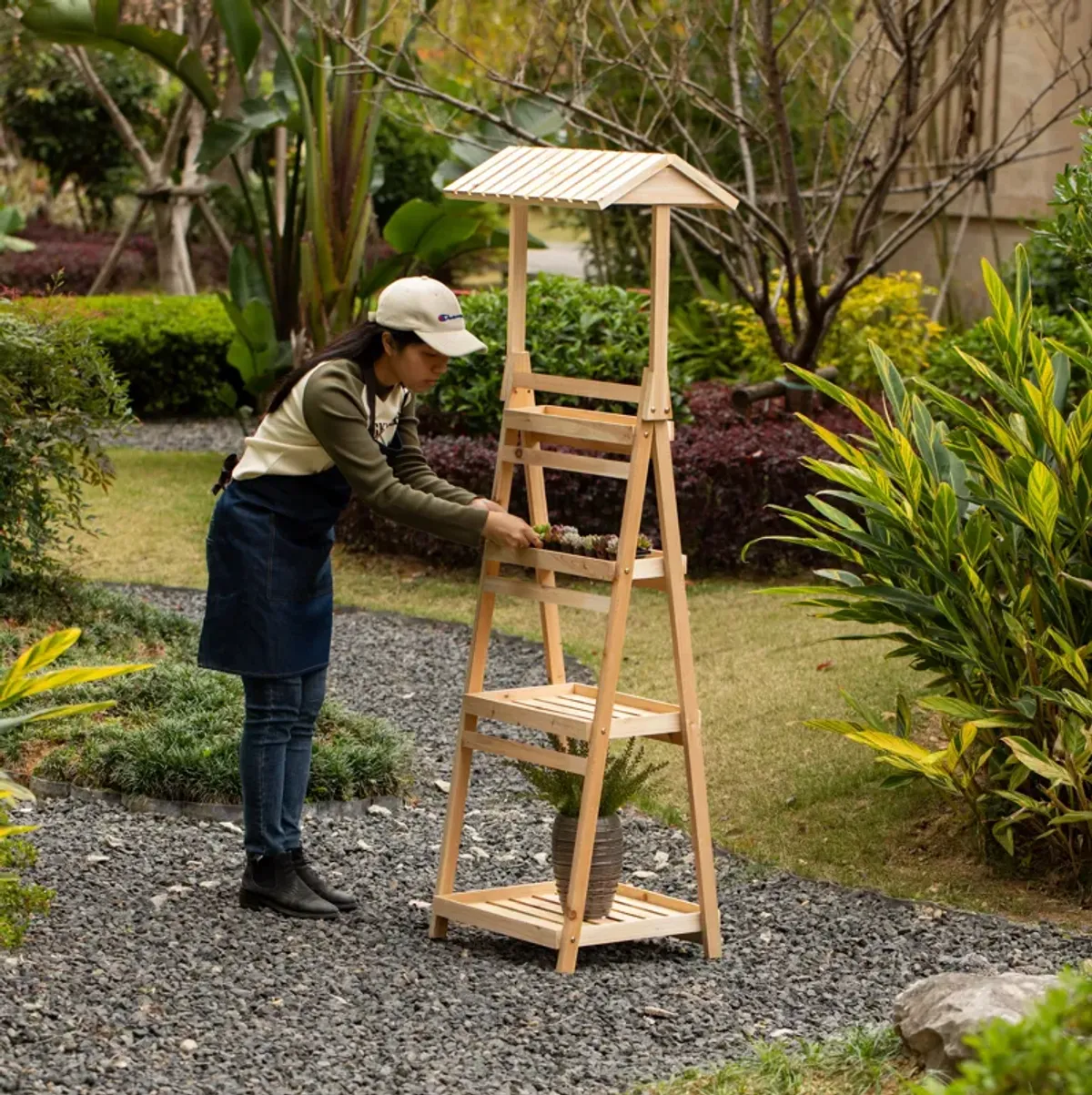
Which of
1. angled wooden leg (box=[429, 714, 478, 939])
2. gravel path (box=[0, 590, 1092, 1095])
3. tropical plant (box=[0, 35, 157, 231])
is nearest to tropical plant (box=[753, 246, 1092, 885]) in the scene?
gravel path (box=[0, 590, 1092, 1095])

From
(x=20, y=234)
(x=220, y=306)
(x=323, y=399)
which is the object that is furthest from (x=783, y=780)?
(x=20, y=234)

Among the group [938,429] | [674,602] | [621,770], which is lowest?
[621,770]

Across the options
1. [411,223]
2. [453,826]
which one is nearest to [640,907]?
[453,826]

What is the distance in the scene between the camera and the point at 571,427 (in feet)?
15.1

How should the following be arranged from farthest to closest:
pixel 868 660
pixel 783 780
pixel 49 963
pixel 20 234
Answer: pixel 20 234, pixel 868 660, pixel 783 780, pixel 49 963

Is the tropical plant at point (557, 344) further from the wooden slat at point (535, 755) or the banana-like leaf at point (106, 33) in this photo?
the wooden slat at point (535, 755)

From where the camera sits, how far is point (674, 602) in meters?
4.61


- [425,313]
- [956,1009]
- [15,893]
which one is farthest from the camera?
[425,313]

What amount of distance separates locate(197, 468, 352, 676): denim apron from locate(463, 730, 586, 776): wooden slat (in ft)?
1.76

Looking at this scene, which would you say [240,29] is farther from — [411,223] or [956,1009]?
[956,1009]

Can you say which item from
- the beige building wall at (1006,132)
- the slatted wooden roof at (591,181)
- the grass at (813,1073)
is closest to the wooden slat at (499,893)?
the grass at (813,1073)

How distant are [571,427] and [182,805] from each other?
208 centimetres

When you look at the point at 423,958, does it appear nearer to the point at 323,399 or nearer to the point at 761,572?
the point at 323,399

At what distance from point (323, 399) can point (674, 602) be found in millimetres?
1028
